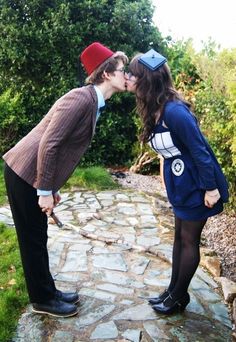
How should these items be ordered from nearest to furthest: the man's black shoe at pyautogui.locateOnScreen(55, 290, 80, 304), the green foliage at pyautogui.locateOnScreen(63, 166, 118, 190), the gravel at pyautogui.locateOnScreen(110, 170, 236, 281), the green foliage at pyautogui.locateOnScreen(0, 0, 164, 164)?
1. the man's black shoe at pyautogui.locateOnScreen(55, 290, 80, 304)
2. the gravel at pyautogui.locateOnScreen(110, 170, 236, 281)
3. the green foliage at pyautogui.locateOnScreen(63, 166, 118, 190)
4. the green foliage at pyautogui.locateOnScreen(0, 0, 164, 164)

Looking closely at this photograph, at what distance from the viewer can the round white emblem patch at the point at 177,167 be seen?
281cm

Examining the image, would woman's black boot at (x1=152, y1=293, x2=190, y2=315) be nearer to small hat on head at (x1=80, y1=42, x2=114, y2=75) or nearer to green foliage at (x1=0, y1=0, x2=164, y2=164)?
small hat on head at (x1=80, y1=42, x2=114, y2=75)

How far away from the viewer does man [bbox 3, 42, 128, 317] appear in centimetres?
263

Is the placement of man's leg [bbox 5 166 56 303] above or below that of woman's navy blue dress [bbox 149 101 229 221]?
below

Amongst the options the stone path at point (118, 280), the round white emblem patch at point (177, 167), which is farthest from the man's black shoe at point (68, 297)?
the round white emblem patch at point (177, 167)

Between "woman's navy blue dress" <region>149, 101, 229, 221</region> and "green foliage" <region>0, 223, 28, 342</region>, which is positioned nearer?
"woman's navy blue dress" <region>149, 101, 229, 221</region>

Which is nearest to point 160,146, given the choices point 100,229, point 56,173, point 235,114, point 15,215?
point 56,173

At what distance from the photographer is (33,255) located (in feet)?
10.0

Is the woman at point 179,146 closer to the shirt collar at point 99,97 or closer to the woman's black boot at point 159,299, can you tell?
the shirt collar at point 99,97

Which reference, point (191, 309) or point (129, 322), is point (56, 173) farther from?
point (191, 309)

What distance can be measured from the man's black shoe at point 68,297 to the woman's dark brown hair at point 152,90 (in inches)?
59.0

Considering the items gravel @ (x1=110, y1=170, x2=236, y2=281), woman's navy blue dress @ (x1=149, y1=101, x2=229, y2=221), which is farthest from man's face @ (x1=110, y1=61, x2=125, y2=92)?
gravel @ (x1=110, y1=170, x2=236, y2=281)

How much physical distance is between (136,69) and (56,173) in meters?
0.84

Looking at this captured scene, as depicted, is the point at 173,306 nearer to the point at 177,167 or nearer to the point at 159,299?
the point at 159,299
